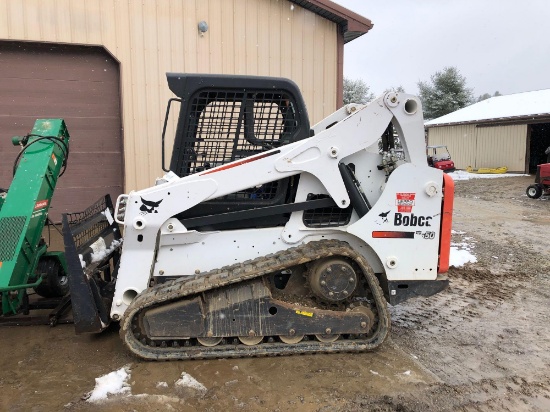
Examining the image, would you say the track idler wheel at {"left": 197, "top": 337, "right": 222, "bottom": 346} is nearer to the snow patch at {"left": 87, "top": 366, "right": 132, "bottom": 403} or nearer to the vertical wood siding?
the snow patch at {"left": 87, "top": 366, "right": 132, "bottom": 403}

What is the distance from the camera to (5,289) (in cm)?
362

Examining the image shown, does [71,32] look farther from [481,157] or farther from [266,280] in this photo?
[481,157]

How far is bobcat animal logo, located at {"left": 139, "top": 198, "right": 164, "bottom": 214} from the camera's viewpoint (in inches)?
137

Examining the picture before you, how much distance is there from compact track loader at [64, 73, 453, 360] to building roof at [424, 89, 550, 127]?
80.9 feet

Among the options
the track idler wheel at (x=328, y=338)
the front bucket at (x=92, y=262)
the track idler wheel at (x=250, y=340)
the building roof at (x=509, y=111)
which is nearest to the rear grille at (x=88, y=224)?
the front bucket at (x=92, y=262)

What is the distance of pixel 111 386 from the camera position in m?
3.07

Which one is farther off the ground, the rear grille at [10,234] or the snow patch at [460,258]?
the rear grille at [10,234]

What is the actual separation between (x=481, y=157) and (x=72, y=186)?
2646 cm

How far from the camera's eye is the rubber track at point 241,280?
335 cm

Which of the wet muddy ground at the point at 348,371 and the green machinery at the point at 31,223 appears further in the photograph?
the green machinery at the point at 31,223

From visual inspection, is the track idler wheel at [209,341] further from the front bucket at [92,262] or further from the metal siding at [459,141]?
the metal siding at [459,141]

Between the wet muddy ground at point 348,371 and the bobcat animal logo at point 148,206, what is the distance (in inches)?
45.9

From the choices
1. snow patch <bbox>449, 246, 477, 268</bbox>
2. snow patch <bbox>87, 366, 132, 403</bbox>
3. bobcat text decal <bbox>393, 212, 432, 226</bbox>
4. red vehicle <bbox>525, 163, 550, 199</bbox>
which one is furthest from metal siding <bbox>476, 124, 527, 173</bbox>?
snow patch <bbox>87, 366, 132, 403</bbox>

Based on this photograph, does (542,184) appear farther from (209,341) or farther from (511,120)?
(209,341)
